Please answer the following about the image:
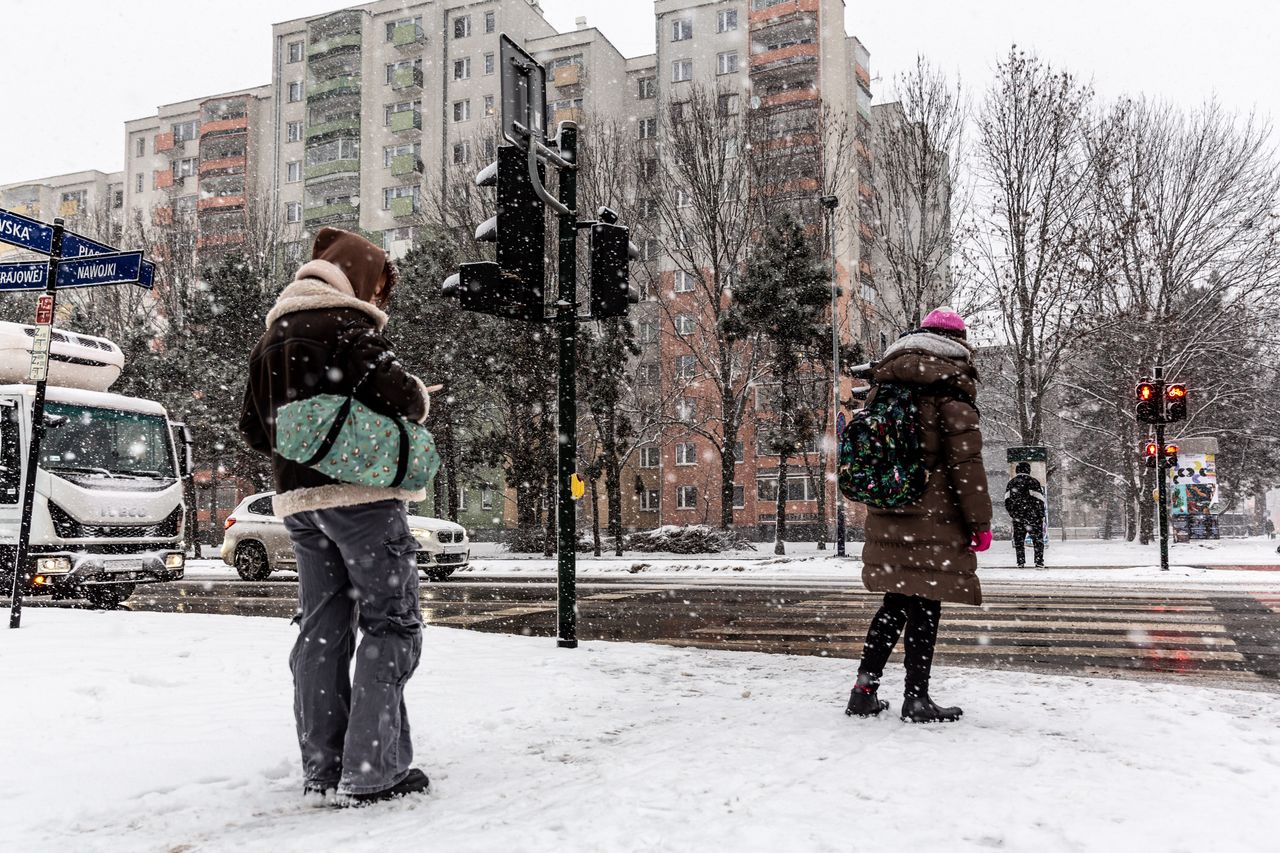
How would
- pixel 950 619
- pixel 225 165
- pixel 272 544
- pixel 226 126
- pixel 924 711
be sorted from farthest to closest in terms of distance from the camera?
pixel 226 126 → pixel 225 165 → pixel 272 544 → pixel 950 619 → pixel 924 711

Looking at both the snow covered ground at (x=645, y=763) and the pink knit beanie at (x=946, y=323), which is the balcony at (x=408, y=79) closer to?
the snow covered ground at (x=645, y=763)

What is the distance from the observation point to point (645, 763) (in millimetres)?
3771

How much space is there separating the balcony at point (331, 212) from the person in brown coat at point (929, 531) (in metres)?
60.0

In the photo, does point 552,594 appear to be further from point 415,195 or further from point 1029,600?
point 415,195

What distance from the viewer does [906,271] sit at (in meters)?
28.7

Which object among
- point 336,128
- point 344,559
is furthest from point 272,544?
point 336,128

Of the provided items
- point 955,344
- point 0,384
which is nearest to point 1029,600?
point 955,344

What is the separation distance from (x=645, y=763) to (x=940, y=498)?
1.93 meters

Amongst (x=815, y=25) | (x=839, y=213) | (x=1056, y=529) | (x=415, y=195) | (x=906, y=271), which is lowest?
(x=1056, y=529)

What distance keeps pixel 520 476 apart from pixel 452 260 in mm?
7248

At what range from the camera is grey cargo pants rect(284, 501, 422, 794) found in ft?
10.5

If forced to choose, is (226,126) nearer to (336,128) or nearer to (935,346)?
(336,128)

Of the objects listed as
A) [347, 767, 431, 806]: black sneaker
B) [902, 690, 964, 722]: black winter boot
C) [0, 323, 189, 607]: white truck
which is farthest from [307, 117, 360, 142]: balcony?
[347, 767, 431, 806]: black sneaker

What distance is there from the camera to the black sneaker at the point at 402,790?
3.18 meters
